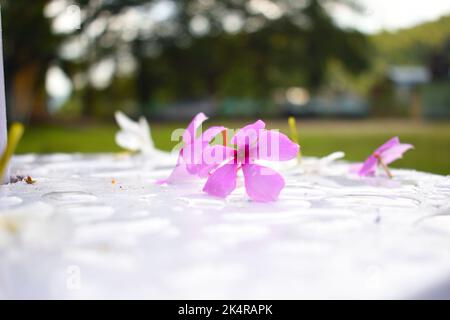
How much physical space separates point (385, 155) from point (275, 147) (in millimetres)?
242

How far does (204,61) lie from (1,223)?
12722mm

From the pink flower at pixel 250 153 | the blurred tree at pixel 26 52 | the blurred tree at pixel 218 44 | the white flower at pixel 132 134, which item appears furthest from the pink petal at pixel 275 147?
the blurred tree at pixel 218 44

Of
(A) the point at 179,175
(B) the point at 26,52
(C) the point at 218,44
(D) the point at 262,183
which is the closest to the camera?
(D) the point at 262,183

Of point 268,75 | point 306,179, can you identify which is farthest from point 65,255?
point 268,75

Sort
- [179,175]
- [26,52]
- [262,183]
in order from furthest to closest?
[26,52], [179,175], [262,183]

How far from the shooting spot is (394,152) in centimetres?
68

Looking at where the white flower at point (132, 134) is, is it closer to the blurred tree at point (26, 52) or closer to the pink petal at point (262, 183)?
the pink petal at point (262, 183)

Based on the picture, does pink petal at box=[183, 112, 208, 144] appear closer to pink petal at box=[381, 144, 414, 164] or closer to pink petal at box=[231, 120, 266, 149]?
pink petal at box=[231, 120, 266, 149]

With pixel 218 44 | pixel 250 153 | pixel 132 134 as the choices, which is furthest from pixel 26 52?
pixel 250 153

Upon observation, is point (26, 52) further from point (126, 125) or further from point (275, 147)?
point (275, 147)

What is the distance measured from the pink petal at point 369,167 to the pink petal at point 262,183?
0.24 m

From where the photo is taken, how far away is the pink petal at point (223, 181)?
51cm

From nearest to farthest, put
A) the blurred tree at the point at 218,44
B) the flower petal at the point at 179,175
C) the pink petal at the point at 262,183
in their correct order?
the pink petal at the point at 262,183, the flower petal at the point at 179,175, the blurred tree at the point at 218,44

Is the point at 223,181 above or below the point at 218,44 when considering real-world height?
below
